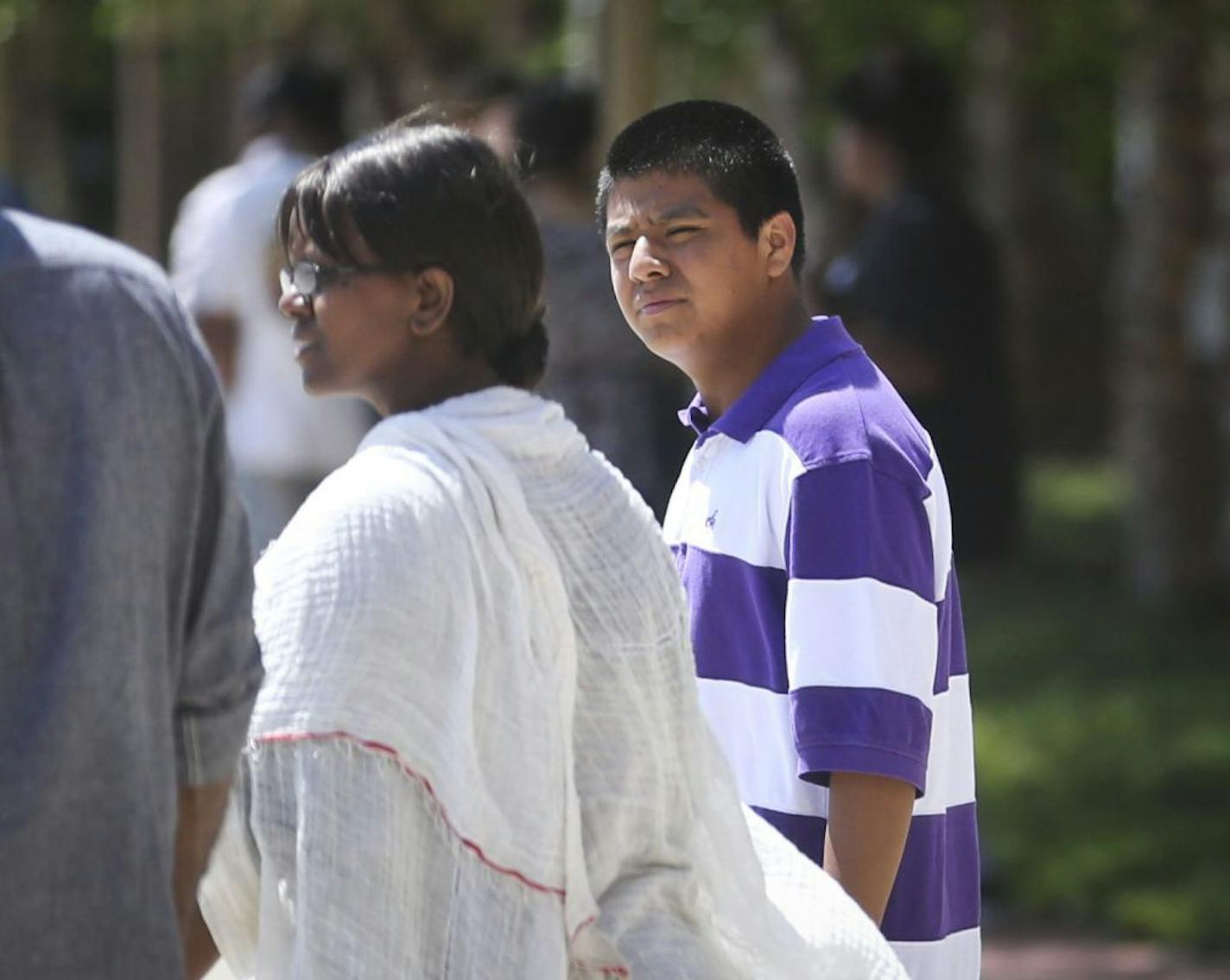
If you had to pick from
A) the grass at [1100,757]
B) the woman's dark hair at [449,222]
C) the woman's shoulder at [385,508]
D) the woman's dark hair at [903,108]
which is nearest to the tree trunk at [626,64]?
the woman's dark hair at [903,108]

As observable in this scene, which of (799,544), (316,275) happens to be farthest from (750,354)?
(316,275)

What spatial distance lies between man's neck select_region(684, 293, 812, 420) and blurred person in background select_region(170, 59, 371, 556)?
4004 mm

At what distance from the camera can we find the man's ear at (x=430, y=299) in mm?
2590

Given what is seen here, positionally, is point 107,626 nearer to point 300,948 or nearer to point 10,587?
point 10,587

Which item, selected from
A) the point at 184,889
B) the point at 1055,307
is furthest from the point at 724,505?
the point at 1055,307

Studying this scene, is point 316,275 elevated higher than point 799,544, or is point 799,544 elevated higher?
point 316,275

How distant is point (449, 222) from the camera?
2.59 metres

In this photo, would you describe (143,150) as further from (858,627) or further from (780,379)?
(858,627)

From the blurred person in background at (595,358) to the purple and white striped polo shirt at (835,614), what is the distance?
3056mm

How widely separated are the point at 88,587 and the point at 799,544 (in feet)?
3.45

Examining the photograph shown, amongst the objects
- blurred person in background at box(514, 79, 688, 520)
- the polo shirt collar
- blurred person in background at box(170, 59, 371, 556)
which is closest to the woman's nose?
the polo shirt collar

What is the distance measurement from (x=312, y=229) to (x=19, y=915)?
1.03 m

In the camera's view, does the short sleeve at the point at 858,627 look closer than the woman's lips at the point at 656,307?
Yes

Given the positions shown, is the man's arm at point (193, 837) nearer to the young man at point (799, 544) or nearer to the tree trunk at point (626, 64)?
the young man at point (799, 544)
